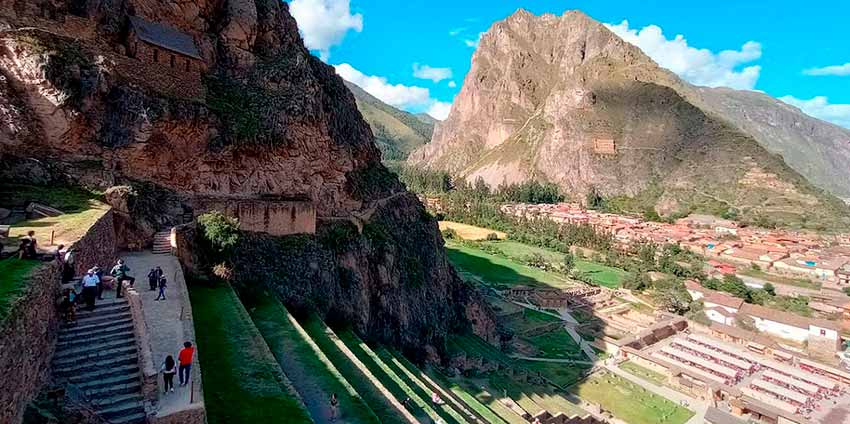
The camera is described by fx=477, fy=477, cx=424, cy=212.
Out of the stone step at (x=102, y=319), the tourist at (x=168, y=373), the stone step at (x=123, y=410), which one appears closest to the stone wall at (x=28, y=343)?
the stone step at (x=102, y=319)

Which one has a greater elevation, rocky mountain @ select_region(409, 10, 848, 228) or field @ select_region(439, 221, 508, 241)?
rocky mountain @ select_region(409, 10, 848, 228)

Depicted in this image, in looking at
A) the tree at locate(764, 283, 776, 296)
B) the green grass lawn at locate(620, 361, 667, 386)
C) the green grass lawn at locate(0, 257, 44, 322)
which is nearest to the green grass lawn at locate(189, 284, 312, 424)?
the green grass lawn at locate(0, 257, 44, 322)

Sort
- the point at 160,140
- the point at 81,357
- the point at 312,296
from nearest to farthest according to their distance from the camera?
the point at 81,357
the point at 160,140
the point at 312,296

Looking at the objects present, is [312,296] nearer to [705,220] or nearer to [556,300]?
[556,300]

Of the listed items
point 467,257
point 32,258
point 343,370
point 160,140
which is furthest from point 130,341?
point 467,257

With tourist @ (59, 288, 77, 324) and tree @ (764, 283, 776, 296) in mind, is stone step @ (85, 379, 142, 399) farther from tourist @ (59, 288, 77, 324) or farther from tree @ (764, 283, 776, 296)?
tree @ (764, 283, 776, 296)

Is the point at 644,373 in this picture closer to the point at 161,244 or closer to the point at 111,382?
the point at 161,244

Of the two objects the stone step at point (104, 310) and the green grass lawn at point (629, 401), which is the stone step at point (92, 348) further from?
the green grass lawn at point (629, 401)
